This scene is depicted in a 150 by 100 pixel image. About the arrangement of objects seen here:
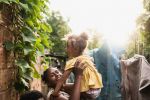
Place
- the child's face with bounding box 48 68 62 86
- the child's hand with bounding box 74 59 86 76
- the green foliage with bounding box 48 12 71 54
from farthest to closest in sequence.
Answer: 1. the green foliage with bounding box 48 12 71 54
2. the child's face with bounding box 48 68 62 86
3. the child's hand with bounding box 74 59 86 76

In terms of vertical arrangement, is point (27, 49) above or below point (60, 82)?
above

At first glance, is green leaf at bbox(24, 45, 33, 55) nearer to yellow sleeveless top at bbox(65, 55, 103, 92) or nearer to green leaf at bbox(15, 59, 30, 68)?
green leaf at bbox(15, 59, 30, 68)

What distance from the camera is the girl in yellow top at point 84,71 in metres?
3.15

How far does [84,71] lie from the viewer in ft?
10.5

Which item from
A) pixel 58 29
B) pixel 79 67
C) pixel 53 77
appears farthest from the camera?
pixel 58 29

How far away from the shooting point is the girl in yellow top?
3150mm

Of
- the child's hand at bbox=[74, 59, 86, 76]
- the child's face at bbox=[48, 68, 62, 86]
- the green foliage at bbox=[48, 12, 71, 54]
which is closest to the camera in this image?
the child's hand at bbox=[74, 59, 86, 76]

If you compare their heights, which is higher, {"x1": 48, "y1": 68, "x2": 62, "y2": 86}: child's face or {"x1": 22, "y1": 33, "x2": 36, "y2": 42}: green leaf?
{"x1": 22, "y1": 33, "x2": 36, "y2": 42}: green leaf

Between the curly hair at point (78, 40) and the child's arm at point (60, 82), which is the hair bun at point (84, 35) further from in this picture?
the child's arm at point (60, 82)

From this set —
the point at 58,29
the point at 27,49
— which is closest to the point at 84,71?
the point at 27,49

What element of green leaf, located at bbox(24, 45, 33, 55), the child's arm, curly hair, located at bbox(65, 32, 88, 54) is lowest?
the child's arm

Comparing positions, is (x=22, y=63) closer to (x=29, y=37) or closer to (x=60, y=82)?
(x=29, y=37)

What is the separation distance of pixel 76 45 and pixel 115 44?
1458 mm

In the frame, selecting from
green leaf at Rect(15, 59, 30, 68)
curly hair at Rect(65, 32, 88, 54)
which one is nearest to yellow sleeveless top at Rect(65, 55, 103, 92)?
curly hair at Rect(65, 32, 88, 54)
